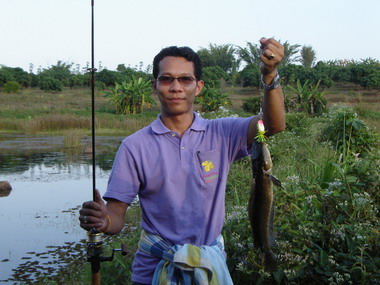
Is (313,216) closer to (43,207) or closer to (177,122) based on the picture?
(177,122)

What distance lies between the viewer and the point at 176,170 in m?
2.42

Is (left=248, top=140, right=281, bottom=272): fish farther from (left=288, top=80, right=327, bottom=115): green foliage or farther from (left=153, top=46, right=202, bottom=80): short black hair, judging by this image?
(left=288, top=80, right=327, bottom=115): green foliage

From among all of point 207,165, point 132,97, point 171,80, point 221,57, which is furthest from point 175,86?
point 221,57

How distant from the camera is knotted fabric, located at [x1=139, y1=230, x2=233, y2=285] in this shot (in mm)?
2285

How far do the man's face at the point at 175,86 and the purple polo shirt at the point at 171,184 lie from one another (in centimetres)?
12

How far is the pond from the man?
5.11 m

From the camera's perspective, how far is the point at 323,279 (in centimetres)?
377

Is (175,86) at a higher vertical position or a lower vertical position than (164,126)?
higher

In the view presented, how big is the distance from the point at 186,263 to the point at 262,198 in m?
0.47

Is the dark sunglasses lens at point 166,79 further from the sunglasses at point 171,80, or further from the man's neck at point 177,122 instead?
the man's neck at point 177,122

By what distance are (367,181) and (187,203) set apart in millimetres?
2521

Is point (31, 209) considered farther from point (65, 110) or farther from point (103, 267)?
point (65, 110)

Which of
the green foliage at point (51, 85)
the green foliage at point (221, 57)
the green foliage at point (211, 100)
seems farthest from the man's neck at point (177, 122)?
the green foliage at point (221, 57)

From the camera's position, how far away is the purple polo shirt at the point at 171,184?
2.38 meters
